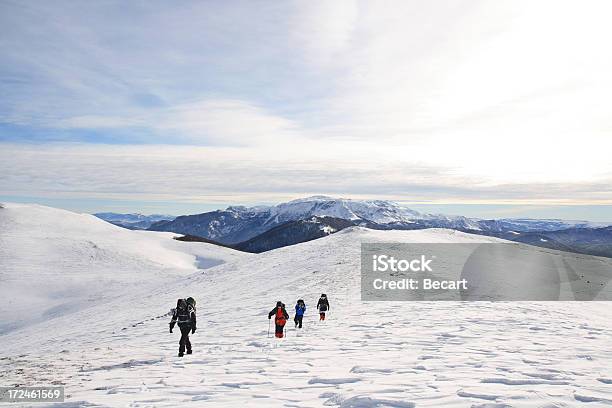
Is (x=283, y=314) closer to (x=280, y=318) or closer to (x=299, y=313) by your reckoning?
(x=280, y=318)

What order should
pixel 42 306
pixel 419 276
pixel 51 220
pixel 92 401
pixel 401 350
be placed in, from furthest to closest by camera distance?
pixel 51 220, pixel 42 306, pixel 419 276, pixel 401 350, pixel 92 401

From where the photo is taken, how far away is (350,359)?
11.9 meters

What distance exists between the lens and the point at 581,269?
38125 millimetres

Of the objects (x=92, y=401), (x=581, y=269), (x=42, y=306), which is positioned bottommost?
(x=42, y=306)

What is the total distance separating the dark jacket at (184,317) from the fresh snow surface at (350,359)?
101cm

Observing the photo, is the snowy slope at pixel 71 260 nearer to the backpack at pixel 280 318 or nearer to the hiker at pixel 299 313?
the hiker at pixel 299 313

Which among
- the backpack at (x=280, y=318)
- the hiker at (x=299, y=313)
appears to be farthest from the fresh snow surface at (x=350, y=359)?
the backpack at (x=280, y=318)

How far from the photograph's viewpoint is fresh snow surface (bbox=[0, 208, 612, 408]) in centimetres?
833

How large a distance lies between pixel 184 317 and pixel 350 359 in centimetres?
544

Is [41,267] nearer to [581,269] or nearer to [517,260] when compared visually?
[517,260]

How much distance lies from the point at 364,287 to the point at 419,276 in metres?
4.86

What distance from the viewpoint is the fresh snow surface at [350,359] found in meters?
8.33

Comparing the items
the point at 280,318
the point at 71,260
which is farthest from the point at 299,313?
the point at 71,260

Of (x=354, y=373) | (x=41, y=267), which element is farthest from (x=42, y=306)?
(x=354, y=373)
